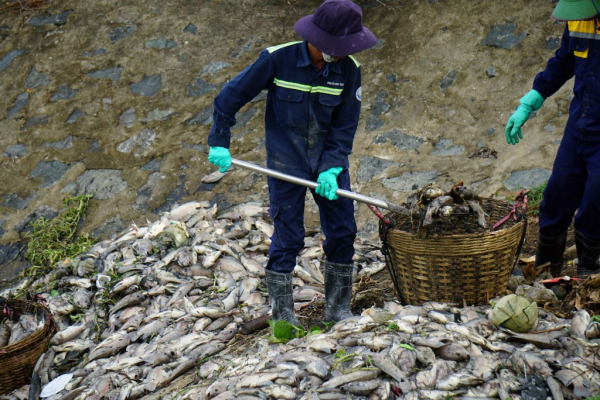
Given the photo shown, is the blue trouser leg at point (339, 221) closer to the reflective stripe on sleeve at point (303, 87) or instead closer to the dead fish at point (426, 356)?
the reflective stripe on sleeve at point (303, 87)

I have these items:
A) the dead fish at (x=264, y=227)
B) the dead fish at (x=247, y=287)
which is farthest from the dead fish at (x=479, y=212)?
the dead fish at (x=264, y=227)

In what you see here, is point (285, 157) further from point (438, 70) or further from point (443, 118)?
point (438, 70)

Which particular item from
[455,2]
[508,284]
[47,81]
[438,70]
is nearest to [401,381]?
[508,284]

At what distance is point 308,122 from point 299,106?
0.10 m

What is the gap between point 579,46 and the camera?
343cm

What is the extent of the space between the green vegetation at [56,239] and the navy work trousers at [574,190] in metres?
3.60

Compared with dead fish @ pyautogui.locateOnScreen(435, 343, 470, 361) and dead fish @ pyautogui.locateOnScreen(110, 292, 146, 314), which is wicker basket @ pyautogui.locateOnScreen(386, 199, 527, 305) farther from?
dead fish @ pyautogui.locateOnScreen(110, 292, 146, 314)

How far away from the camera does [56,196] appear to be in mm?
6148

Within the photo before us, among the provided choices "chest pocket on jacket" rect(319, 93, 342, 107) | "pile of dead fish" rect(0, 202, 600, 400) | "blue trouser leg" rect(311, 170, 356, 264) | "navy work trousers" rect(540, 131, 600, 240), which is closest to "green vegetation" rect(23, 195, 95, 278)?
"pile of dead fish" rect(0, 202, 600, 400)

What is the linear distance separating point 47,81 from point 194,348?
14.6 ft

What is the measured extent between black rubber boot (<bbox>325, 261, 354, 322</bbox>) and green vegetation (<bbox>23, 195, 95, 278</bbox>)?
2632mm

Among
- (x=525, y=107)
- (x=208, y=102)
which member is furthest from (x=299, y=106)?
(x=208, y=102)

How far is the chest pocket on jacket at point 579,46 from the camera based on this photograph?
339 cm

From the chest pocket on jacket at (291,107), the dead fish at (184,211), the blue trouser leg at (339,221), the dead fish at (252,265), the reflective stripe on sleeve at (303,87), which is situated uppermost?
the reflective stripe on sleeve at (303,87)
